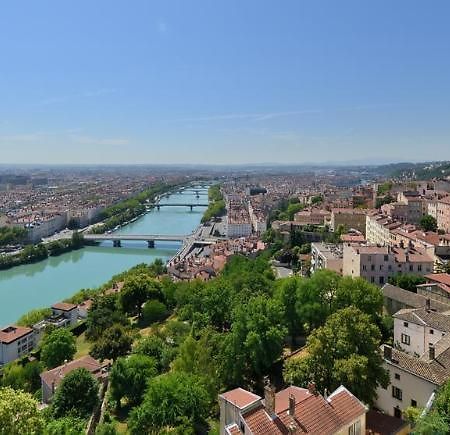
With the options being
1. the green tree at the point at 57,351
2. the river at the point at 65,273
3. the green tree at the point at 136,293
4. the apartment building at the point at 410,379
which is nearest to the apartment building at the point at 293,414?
the apartment building at the point at 410,379

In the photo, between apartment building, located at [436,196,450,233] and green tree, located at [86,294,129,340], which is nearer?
green tree, located at [86,294,129,340]

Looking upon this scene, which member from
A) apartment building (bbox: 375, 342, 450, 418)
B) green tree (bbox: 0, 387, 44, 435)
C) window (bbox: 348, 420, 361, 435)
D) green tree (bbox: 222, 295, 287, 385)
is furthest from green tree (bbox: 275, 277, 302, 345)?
green tree (bbox: 0, 387, 44, 435)

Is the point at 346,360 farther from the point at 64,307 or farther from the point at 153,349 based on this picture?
the point at 64,307

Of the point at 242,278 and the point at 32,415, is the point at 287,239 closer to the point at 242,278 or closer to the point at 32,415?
the point at 242,278

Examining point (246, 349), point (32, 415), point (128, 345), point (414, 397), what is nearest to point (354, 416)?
point (414, 397)

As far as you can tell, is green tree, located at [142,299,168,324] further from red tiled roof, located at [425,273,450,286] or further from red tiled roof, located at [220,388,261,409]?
red tiled roof, located at [220,388,261,409]
